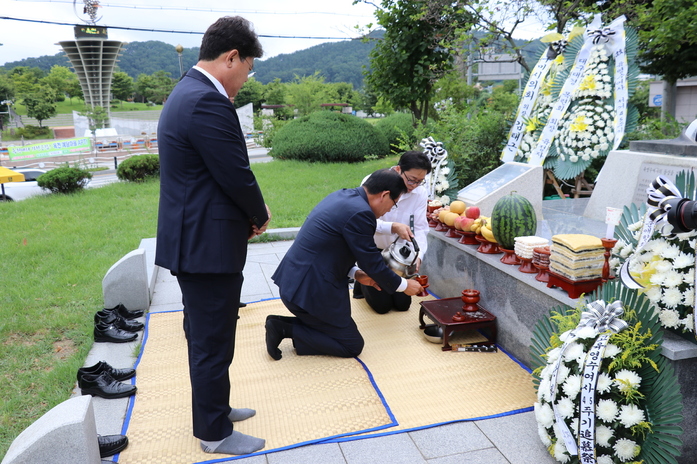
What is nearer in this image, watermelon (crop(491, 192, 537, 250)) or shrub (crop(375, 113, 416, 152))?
watermelon (crop(491, 192, 537, 250))

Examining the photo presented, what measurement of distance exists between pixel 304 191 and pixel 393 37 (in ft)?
11.9

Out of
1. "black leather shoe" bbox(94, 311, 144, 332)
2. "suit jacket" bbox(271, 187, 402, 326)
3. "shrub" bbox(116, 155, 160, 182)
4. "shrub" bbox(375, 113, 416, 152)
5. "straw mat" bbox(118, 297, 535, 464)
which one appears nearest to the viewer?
"straw mat" bbox(118, 297, 535, 464)

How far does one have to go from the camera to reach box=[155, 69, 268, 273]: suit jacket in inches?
90.6

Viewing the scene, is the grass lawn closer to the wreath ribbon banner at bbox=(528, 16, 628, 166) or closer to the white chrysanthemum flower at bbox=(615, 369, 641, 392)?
the white chrysanthemum flower at bbox=(615, 369, 641, 392)

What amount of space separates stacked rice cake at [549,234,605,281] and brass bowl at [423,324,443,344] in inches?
43.1

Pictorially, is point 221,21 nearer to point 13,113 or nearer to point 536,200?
point 536,200

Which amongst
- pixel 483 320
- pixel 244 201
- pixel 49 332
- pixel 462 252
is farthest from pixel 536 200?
pixel 49 332

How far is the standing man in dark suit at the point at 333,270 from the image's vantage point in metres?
3.52

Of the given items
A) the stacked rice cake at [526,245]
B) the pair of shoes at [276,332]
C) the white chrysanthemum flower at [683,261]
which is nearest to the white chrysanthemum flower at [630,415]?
the white chrysanthemum flower at [683,261]

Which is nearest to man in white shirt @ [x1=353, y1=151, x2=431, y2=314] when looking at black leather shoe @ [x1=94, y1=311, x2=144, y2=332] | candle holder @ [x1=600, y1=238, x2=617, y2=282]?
candle holder @ [x1=600, y1=238, x2=617, y2=282]

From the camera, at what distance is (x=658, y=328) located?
2395 millimetres

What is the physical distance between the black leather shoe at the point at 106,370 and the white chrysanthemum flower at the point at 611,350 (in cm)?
295

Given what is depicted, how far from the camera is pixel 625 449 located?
230 centimetres

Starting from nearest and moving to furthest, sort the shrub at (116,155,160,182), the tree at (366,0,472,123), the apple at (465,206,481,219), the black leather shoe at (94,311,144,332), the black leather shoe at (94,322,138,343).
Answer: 1. the black leather shoe at (94,322,138,343)
2. the black leather shoe at (94,311,144,332)
3. the apple at (465,206,481,219)
4. the tree at (366,0,472,123)
5. the shrub at (116,155,160,182)
